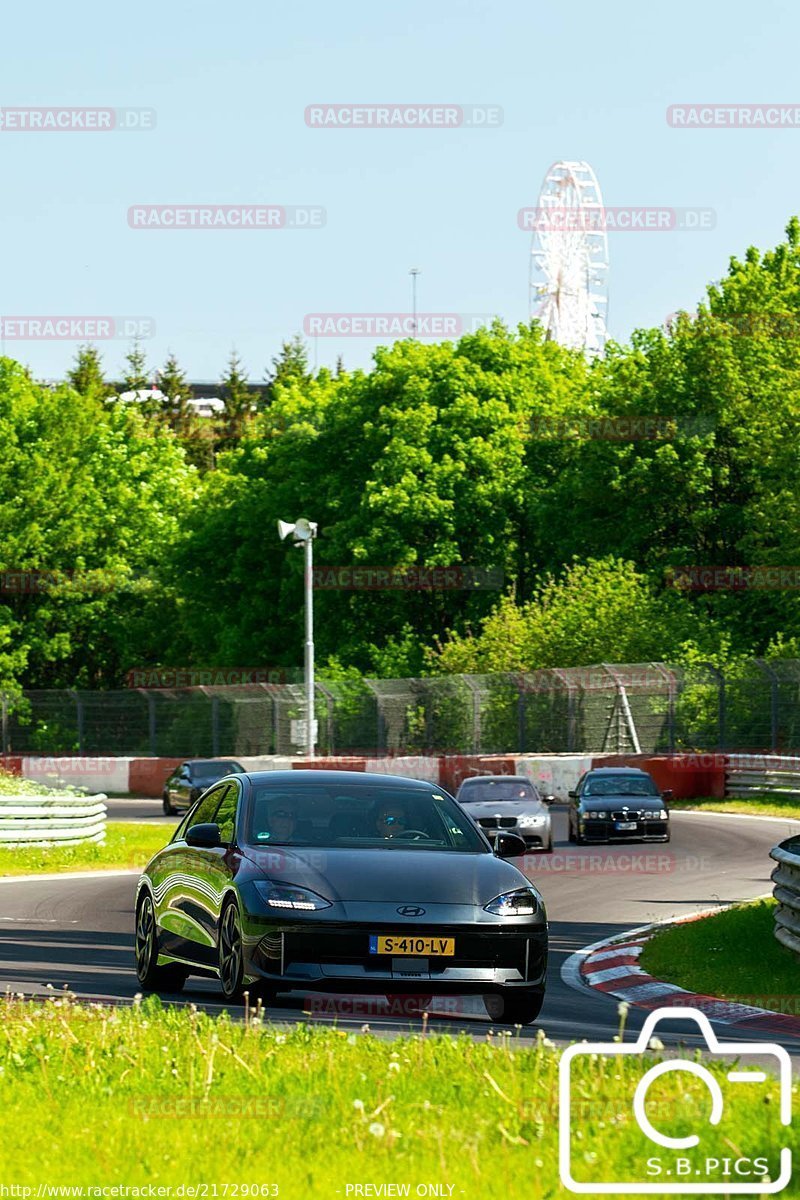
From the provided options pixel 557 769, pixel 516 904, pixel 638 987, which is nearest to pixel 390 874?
pixel 516 904

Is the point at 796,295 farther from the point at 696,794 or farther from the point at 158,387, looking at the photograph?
the point at 158,387

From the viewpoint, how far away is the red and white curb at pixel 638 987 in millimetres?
13107

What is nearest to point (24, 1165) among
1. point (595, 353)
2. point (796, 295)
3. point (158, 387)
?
point (796, 295)

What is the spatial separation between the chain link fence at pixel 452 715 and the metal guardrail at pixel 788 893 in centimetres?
2892

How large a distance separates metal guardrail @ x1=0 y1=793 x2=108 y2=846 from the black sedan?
1733 centimetres

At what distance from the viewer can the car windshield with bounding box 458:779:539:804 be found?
3212 centimetres

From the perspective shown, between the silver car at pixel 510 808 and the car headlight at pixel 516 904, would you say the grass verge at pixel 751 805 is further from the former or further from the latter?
the car headlight at pixel 516 904

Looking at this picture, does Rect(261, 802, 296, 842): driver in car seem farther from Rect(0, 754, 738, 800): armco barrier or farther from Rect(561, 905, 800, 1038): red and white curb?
Rect(0, 754, 738, 800): armco barrier

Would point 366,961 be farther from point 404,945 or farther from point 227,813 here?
point 227,813

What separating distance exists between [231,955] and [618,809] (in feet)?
75.2

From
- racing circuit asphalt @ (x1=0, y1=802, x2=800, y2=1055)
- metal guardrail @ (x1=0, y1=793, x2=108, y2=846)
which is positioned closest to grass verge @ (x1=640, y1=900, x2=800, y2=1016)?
racing circuit asphalt @ (x1=0, y1=802, x2=800, y2=1055)

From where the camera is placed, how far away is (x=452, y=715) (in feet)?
170
